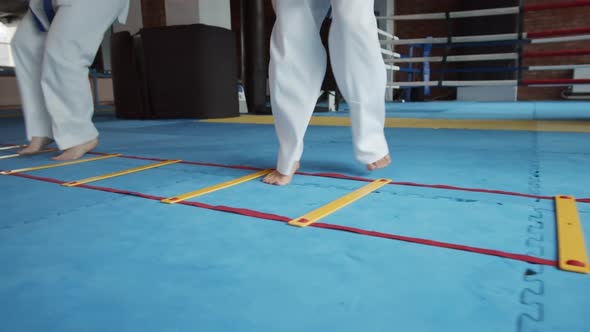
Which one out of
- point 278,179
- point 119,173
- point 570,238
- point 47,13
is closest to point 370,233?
point 570,238

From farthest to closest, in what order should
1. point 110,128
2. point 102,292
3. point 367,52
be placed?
point 110,128
point 367,52
point 102,292

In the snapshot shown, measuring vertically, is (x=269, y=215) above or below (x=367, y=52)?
below

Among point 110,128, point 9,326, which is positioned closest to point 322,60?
point 9,326

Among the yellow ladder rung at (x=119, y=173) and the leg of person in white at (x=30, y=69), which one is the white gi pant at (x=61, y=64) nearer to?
the leg of person in white at (x=30, y=69)

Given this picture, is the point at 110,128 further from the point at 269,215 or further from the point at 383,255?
the point at 383,255

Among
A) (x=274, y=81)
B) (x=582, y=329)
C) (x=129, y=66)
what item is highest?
(x=129, y=66)

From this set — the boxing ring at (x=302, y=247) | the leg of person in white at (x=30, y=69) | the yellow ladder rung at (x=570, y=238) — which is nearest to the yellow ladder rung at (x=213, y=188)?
the boxing ring at (x=302, y=247)

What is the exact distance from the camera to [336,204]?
149cm

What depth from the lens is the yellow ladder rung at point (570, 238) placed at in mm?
964

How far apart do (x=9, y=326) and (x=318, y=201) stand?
97 centimetres

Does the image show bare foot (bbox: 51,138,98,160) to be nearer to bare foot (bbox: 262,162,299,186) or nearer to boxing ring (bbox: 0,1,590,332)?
boxing ring (bbox: 0,1,590,332)

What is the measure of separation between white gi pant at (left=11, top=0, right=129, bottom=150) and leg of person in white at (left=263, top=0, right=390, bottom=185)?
1176 mm

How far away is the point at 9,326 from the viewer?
2.56ft

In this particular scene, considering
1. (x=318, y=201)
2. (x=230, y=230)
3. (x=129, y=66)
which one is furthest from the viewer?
(x=129, y=66)
